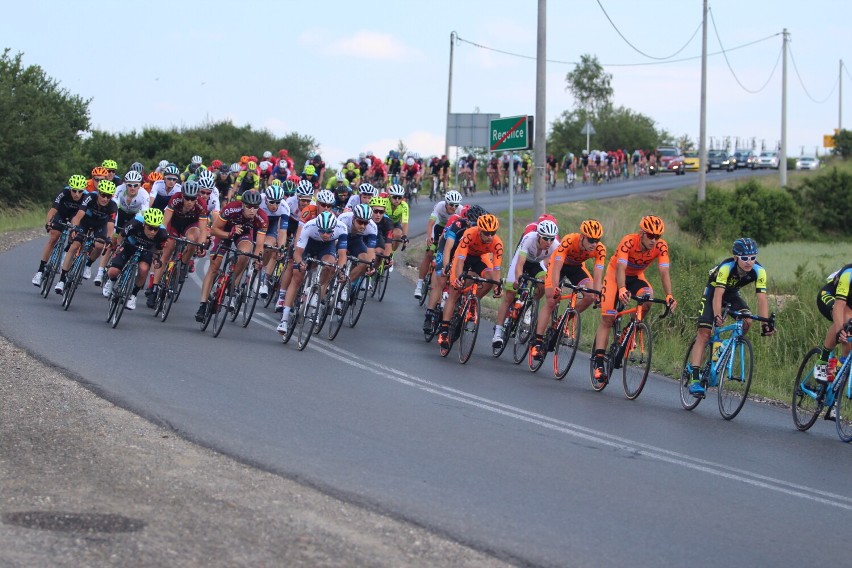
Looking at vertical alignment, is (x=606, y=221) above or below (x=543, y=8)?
below

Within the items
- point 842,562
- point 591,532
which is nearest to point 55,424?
point 591,532

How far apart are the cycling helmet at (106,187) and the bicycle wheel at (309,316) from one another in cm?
420

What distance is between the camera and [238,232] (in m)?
16.8

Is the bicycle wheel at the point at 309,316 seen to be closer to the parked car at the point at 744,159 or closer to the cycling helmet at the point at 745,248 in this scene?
the cycling helmet at the point at 745,248

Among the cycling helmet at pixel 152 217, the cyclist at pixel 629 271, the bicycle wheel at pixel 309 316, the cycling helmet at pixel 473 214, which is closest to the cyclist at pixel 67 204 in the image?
the cycling helmet at pixel 152 217

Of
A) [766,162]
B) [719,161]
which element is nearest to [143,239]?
[719,161]

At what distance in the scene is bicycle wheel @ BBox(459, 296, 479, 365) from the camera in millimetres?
15312

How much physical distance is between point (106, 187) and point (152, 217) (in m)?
2.10

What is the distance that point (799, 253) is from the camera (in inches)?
1860

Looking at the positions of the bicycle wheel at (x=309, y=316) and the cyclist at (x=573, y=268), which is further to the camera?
the bicycle wheel at (x=309, y=316)

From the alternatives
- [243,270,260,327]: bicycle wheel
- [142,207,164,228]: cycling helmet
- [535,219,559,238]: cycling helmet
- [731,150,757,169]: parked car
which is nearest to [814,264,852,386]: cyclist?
[535,219,559,238]: cycling helmet

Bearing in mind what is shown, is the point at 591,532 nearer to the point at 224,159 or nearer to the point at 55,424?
the point at 55,424

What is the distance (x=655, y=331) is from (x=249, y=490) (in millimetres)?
14900

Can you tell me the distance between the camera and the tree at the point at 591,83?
371ft
